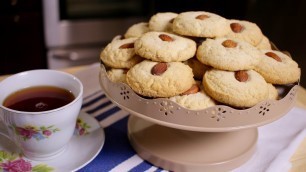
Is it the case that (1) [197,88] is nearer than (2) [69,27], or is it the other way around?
(1) [197,88]

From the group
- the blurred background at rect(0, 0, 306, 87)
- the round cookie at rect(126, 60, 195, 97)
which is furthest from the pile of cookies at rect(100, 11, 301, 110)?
the blurred background at rect(0, 0, 306, 87)

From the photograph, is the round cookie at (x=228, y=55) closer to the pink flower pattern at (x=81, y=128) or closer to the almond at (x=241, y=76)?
the almond at (x=241, y=76)

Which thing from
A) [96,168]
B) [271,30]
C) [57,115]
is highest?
[57,115]

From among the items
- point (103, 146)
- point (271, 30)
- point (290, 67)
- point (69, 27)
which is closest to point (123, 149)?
point (103, 146)

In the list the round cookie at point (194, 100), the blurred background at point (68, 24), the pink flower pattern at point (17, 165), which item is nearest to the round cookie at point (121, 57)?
the round cookie at point (194, 100)

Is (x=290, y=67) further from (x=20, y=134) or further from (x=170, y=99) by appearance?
(x=20, y=134)

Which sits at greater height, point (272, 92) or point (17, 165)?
point (272, 92)

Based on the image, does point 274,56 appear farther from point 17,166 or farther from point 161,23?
point 17,166

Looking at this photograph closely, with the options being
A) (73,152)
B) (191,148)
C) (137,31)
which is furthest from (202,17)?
(73,152)
